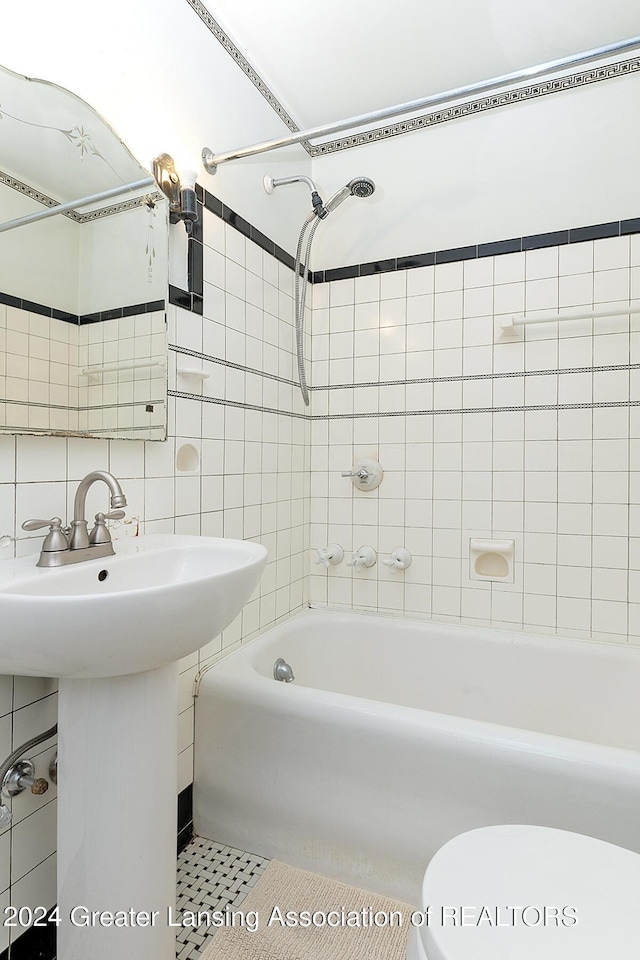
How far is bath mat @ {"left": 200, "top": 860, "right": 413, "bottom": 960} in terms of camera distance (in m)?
1.22

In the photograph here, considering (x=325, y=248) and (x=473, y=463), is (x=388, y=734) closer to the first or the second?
(x=473, y=463)

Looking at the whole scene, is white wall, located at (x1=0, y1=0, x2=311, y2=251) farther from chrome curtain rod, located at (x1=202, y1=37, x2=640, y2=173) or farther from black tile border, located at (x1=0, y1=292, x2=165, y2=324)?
black tile border, located at (x1=0, y1=292, x2=165, y2=324)

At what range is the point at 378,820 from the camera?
1356 millimetres

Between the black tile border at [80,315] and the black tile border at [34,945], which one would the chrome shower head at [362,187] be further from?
the black tile border at [34,945]

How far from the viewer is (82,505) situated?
116 centimetres

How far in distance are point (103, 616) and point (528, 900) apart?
74cm

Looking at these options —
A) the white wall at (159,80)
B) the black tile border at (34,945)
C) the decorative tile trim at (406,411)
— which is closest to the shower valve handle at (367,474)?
the decorative tile trim at (406,411)

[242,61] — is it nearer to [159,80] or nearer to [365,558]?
[159,80]

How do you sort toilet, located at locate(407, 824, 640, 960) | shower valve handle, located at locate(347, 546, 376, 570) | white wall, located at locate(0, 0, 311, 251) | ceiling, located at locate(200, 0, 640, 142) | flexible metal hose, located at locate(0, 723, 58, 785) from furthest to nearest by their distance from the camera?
1. shower valve handle, located at locate(347, 546, 376, 570)
2. ceiling, located at locate(200, 0, 640, 142)
3. white wall, located at locate(0, 0, 311, 251)
4. flexible metal hose, located at locate(0, 723, 58, 785)
5. toilet, located at locate(407, 824, 640, 960)

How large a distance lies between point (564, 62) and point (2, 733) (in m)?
2.02

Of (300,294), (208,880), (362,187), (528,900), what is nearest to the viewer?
(528,900)

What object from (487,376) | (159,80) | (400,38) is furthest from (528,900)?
(400,38)

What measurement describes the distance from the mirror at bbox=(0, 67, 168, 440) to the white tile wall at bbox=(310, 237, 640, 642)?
1.02 meters

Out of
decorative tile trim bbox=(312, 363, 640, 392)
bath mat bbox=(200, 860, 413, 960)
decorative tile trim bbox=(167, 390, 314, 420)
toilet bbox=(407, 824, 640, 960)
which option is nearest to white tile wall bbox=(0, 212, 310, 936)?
decorative tile trim bbox=(167, 390, 314, 420)
